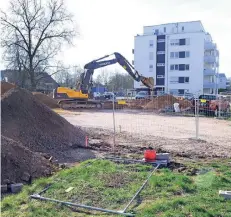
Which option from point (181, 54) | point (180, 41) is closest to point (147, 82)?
point (181, 54)

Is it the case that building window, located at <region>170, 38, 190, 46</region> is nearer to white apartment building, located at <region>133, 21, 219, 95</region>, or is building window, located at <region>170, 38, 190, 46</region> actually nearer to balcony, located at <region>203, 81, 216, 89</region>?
white apartment building, located at <region>133, 21, 219, 95</region>

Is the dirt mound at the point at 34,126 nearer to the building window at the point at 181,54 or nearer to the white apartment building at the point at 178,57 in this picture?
the white apartment building at the point at 178,57

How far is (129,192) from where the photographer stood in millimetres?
5477

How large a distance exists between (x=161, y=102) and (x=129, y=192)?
2281 centimetres

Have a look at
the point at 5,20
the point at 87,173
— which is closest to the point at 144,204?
the point at 87,173

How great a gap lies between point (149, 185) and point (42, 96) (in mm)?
28598

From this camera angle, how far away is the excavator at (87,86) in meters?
28.5

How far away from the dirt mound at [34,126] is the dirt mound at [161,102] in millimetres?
16709

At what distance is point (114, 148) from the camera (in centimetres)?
1019

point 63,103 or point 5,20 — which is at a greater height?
Answer: point 5,20

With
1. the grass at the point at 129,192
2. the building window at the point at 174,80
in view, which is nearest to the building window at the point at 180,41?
the building window at the point at 174,80

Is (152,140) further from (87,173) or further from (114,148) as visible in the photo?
(87,173)

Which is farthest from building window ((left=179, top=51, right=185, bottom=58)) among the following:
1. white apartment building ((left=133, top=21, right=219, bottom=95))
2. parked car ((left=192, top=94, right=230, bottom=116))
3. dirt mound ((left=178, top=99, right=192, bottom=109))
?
parked car ((left=192, top=94, right=230, bottom=116))

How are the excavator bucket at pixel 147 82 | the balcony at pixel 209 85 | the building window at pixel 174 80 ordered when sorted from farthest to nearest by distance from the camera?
the building window at pixel 174 80
the balcony at pixel 209 85
the excavator bucket at pixel 147 82
